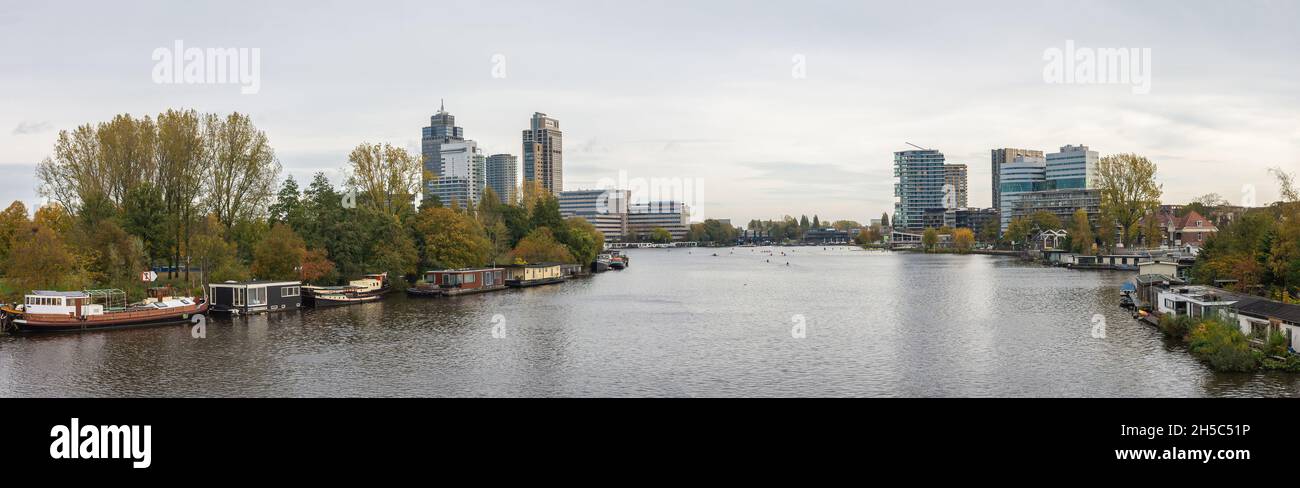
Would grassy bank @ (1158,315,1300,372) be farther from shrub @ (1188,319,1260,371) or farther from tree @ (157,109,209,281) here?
tree @ (157,109,209,281)

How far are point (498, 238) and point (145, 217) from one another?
29.2 meters

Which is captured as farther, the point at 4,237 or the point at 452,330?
the point at 4,237

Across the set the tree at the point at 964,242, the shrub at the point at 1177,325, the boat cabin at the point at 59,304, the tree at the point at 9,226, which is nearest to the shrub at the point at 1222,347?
the shrub at the point at 1177,325

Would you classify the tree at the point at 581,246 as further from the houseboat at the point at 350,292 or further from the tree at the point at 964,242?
the tree at the point at 964,242

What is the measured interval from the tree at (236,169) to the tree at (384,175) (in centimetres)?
715

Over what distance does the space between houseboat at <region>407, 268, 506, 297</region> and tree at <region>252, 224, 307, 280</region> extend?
7543mm

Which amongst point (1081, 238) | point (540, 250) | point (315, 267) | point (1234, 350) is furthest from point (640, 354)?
point (1081, 238)

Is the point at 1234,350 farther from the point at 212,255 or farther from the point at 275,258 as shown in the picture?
the point at 212,255

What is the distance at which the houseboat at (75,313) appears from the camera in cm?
2798

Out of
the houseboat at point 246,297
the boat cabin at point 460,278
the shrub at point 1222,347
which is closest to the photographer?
the shrub at point 1222,347

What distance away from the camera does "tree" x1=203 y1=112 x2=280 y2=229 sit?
40656 mm
